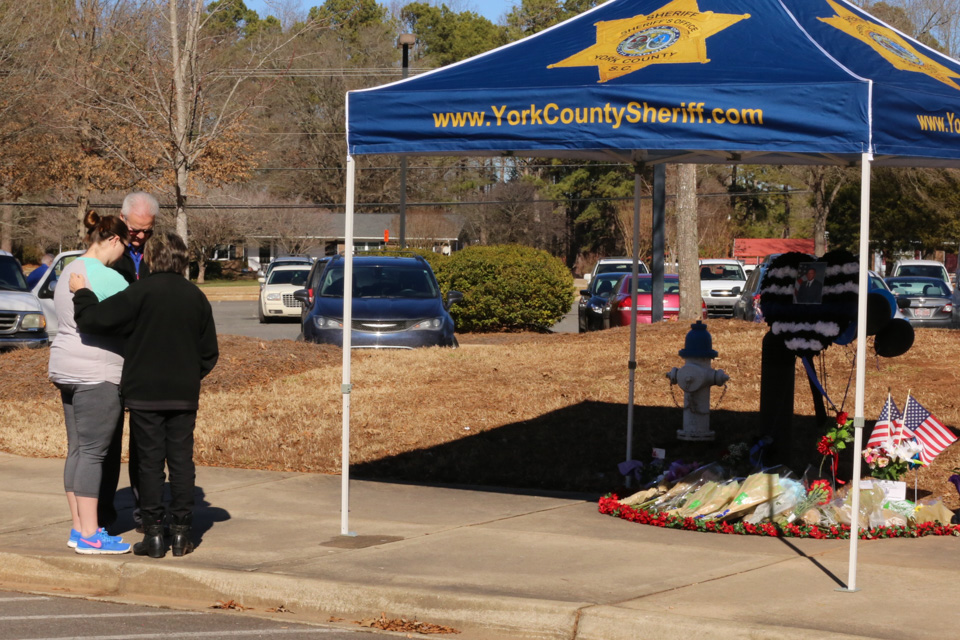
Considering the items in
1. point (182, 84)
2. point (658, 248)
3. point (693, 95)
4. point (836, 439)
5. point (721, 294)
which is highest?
point (182, 84)

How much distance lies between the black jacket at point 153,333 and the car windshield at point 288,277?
27032 mm

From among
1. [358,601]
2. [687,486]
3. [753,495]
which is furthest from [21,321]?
[753,495]

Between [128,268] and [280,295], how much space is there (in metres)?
26.2

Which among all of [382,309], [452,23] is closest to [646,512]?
[382,309]

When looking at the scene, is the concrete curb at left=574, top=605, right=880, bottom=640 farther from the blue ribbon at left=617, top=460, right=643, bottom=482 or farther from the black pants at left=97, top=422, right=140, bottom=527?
the black pants at left=97, top=422, right=140, bottom=527

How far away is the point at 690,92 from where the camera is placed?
6246 mm

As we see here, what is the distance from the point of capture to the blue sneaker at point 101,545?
6617mm

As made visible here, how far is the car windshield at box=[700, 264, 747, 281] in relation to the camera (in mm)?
32156

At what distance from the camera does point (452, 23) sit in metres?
78.7

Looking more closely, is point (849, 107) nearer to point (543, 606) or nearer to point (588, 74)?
point (588, 74)

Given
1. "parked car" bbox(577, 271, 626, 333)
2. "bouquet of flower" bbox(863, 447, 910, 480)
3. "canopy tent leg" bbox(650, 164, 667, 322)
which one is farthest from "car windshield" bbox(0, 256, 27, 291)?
"bouquet of flower" bbox(863, 447, 910, 480)

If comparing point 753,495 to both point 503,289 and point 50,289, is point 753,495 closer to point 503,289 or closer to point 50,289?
point 50,289

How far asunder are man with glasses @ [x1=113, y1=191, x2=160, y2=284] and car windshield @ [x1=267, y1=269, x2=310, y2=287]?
26.6 metres

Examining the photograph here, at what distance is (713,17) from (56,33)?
25.7 metres
